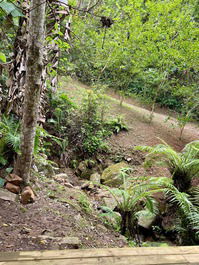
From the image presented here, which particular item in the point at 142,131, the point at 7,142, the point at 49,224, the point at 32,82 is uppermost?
the point at 32,82

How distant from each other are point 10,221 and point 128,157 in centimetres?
440

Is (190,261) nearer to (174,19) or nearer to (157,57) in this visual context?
(157,57)

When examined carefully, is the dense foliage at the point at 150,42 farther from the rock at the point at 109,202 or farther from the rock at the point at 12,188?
the rock at the point at 12,188

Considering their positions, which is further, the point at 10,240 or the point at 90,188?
the point at 90,188

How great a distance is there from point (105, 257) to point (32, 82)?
1864 millimetres

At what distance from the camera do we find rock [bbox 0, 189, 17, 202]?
2.41 m

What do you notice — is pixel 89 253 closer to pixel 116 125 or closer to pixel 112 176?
pixel 112 176

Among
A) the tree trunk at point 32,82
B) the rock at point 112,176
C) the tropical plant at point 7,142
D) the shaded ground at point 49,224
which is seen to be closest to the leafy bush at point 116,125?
the rock at point 112,176

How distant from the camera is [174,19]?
7207mm

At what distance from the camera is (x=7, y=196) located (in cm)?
245

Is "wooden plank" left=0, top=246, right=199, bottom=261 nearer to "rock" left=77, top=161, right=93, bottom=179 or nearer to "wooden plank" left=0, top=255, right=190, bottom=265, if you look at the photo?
"wooden plank" left=0, top=255, right=190, bottom=265

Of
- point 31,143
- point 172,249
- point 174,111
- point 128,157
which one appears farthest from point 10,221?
point 174,111

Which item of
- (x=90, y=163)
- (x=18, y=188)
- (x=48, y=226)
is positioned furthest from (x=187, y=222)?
(x=90, y=163)

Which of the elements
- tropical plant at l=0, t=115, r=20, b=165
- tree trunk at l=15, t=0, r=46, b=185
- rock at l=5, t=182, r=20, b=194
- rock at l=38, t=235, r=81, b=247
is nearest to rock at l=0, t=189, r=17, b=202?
rock at l=5, t=182, r=20, b=194
